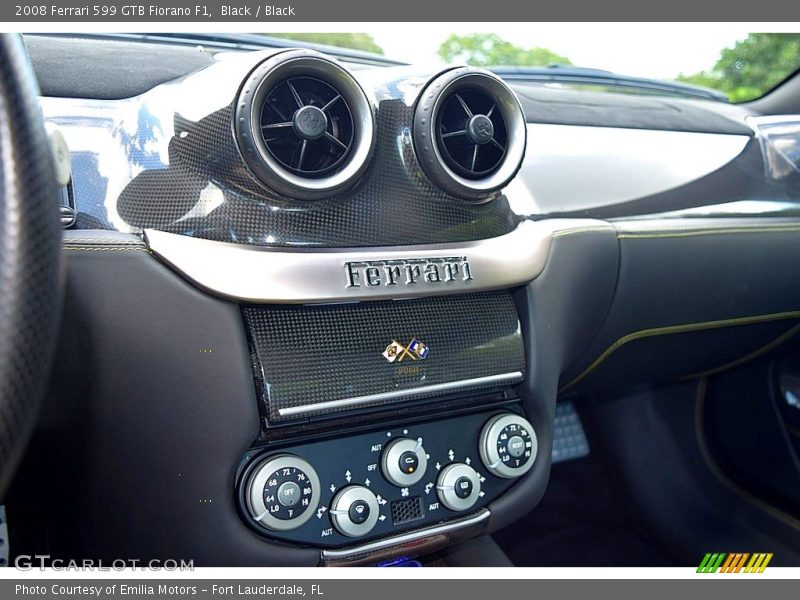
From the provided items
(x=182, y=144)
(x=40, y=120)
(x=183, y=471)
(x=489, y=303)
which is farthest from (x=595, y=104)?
(x=40, y=120)

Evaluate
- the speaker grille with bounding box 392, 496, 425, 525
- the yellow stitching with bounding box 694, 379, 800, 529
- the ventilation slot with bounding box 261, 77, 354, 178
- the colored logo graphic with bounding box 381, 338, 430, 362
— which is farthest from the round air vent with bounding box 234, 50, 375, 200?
the yellow stitching with bounding box 694, 379, 800, 529

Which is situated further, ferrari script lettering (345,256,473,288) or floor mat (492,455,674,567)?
floor mat (492,455,674,567)

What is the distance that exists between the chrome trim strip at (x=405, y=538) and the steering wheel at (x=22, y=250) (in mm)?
659

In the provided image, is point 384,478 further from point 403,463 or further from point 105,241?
point 105,241

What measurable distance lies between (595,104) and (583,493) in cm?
114

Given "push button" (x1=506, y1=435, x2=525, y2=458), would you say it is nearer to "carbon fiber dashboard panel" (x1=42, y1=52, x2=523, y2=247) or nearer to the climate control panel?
the climate control panel

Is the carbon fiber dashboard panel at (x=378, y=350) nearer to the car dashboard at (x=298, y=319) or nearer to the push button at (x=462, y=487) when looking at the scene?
the car dashboard at (x=298, y=319)

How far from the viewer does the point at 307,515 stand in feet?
3.78

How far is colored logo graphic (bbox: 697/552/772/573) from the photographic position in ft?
6.44

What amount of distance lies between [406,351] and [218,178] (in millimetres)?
380

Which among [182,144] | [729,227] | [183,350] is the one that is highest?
[182,144]

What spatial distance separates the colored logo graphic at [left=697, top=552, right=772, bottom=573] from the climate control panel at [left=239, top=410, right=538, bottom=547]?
93 centimetres

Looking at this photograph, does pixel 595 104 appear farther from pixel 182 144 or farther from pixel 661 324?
pixel 182 144

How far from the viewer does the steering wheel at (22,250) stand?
586 mm
